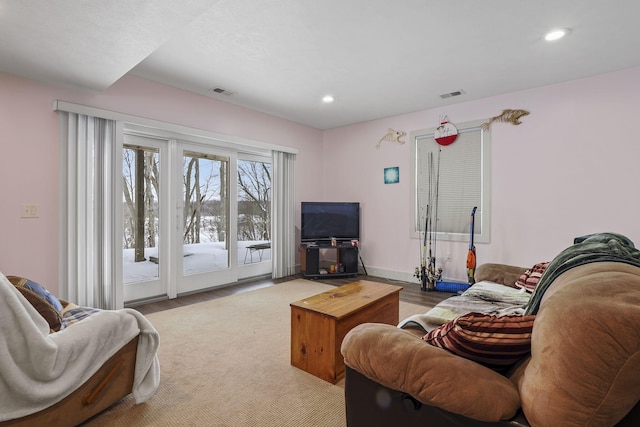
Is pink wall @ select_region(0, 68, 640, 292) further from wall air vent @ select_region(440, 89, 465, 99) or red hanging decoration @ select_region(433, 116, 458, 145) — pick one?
wall air vent @ select_region(440, 89, 465, 99)

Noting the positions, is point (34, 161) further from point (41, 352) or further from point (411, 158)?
point (411, 158)

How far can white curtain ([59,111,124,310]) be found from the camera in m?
3.01

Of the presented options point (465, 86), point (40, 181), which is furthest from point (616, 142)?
point (40, 181)

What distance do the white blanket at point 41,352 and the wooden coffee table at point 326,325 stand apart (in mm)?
1032

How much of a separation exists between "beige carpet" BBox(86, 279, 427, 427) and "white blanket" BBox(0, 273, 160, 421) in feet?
1.30

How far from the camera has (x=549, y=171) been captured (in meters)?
3.66

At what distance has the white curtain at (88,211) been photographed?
3.01 metres

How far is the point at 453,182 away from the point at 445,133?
0.69 m

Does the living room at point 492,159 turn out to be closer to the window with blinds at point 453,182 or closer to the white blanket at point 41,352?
the window with blinds at point 453,182

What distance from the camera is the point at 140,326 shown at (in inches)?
69.2

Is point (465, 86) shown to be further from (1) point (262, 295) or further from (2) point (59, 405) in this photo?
(2) point (59, 405)

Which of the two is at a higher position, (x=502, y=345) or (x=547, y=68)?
(x=547, y=68)

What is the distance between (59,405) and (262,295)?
2.62m

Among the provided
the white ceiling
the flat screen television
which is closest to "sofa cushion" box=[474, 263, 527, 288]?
the white ceiling
